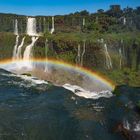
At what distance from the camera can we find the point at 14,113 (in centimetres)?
2616

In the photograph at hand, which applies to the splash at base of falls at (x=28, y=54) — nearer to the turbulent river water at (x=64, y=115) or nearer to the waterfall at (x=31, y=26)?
the waterfall at (x=31, y=26)

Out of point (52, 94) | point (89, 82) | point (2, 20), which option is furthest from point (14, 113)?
point (2, 20)

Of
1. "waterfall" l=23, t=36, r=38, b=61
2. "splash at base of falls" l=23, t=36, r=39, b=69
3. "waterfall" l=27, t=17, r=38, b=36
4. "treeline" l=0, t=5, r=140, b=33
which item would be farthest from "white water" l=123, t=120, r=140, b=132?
"waterfall" l=27, t=17, r=38, b=36

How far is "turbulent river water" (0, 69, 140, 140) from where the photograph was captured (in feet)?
73.7

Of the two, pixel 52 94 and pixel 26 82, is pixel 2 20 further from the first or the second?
pixel 52 94

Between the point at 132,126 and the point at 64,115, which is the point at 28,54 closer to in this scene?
the point at 64,115

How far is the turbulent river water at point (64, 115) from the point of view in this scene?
22.5 metres

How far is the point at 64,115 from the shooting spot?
25.9 metres

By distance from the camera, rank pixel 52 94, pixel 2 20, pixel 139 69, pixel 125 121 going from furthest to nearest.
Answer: pixel 2 20 → pixel 139 69 → pixel 52 94 → pixel 125 121

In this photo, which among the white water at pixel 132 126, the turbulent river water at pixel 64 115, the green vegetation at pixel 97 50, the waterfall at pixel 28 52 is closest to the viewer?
the turbulent river water at pixel 64 115

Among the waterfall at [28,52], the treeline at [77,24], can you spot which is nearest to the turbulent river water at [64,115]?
the waterfall at [28,52]

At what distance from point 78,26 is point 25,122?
38.7m

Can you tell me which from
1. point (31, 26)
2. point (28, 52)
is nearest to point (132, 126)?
point (28, 52)

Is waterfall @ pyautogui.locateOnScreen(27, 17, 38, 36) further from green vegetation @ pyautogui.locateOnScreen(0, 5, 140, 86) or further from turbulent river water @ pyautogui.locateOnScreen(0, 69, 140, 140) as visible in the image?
turbulent river water @ pyautogui.locateOnScreen(0, 69, 140, 140)
